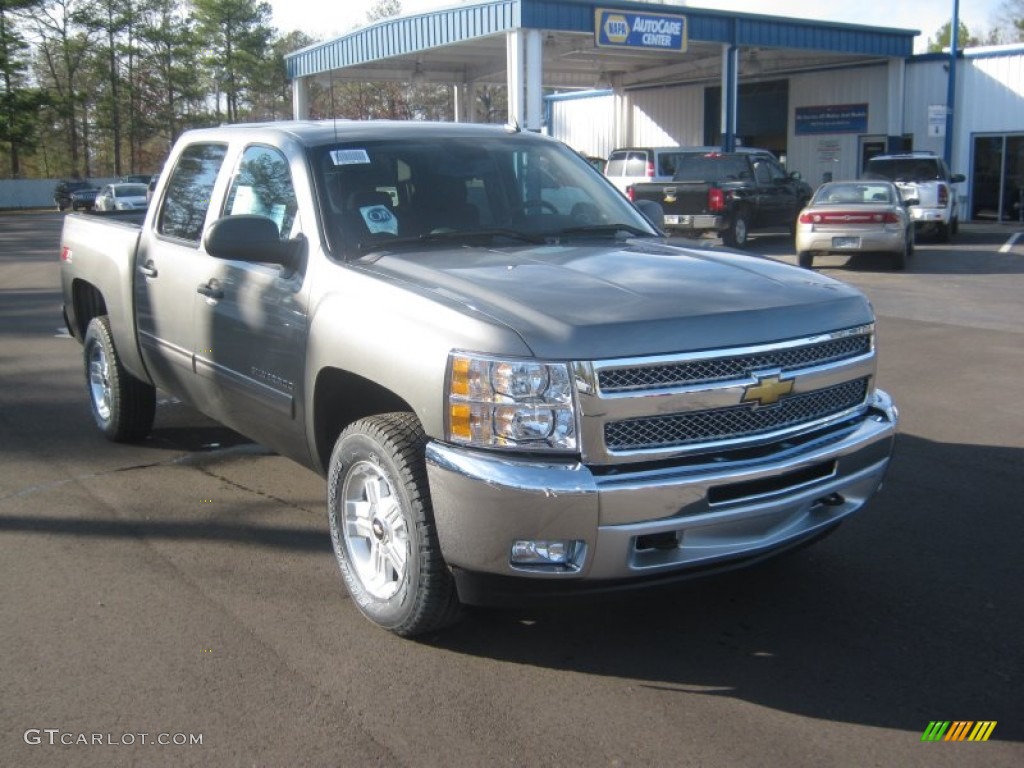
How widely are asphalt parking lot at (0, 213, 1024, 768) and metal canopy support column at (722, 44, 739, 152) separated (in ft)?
76.3

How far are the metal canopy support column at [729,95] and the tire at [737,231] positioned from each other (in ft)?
23.9

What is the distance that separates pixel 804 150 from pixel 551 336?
109ft

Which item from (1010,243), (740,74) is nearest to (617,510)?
(1010,243)

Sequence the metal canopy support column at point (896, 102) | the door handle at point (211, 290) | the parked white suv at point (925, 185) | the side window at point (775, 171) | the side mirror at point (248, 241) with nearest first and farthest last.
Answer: the side mirror at point (248, 241), the door handle at point (211, 290), the parked white suv at point (925, 185), the side window at point (775, 171), the metal canopy support column at point (896, 102)

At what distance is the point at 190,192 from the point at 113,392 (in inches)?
63.0

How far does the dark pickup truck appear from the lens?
20.9 m

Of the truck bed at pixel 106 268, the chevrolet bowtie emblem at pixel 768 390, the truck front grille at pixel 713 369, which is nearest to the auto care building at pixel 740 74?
the truck bed at pixel 106 268

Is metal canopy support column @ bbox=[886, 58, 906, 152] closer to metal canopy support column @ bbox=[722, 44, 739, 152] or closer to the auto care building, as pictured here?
the auto care building

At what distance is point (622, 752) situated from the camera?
10.7 feet

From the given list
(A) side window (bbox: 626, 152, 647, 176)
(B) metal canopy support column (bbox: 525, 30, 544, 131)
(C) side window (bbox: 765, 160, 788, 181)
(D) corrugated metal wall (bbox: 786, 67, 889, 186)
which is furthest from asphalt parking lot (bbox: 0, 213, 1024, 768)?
(D) corrugated metal wall (bbox: 786, 67, 889, 186)

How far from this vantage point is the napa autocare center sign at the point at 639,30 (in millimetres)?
25547

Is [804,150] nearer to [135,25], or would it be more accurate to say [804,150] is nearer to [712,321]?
[712,321]

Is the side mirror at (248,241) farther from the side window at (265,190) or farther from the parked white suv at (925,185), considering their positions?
the parked white suv at (925,185)

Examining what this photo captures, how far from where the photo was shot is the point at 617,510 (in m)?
3.36
